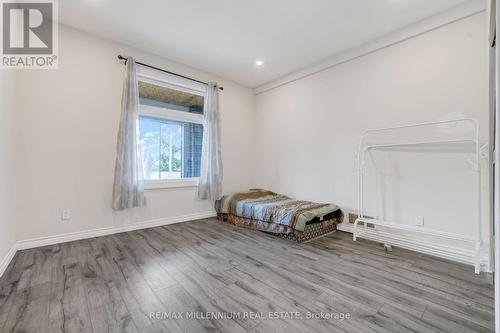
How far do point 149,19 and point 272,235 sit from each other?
3071 mm

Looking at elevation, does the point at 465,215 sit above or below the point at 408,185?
below

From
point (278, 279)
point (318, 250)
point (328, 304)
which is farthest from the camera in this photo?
point (318, 250)

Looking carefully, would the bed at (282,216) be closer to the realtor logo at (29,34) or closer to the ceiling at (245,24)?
the ceiling at (245,24)

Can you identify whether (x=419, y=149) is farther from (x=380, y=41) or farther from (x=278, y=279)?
(x=278, y=279)

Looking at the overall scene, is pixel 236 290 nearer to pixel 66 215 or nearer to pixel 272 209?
pixel 272 209

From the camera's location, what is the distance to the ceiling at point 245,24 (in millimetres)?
2311

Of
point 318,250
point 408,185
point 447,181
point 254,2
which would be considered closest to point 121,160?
point 254,2

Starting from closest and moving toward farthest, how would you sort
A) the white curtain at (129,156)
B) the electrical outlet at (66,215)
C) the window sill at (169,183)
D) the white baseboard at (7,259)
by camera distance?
the white baseboard at (7,259) < the electrical outlet at (66,215) < the white curtain at (129,156) < the window sill at (169,183)

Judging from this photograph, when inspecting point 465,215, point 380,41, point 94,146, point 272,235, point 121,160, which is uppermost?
point 380,41

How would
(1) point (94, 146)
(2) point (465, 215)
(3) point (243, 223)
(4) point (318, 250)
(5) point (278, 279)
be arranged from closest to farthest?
(5) point (278, 279)
(2) point (465, 215)
(4) point (318, 250)
(1) point (94, 146)
(3) point (243, 223)

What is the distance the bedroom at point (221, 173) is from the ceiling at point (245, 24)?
0.08ft

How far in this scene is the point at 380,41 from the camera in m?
2.87

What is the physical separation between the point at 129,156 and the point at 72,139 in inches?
25.1

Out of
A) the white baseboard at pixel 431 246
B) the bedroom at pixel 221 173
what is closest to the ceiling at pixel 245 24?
the bedroom at pixel 221 173
